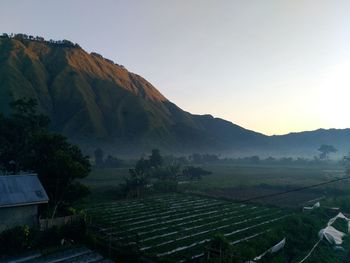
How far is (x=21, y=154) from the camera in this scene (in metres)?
34.4

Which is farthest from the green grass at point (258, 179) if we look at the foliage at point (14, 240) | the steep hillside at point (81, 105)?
the steep hillside at point (81, 105)

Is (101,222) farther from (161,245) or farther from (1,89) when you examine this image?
(1,89)

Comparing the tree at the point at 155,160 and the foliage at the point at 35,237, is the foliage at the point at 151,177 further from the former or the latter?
the foliage at the point at 35,237

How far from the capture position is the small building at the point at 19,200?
22141mm

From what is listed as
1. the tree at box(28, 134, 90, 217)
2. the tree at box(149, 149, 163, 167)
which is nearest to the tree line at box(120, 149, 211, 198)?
the tree at box(149, 149, 163, 167)

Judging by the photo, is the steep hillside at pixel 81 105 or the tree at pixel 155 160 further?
the steep hillside at pixel 81 105

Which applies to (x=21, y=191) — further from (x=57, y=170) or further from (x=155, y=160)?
(x=155, y=160)

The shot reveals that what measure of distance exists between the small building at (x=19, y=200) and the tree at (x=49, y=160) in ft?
5.98

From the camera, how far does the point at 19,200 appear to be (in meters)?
22.6

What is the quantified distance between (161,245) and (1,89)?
5430 inches

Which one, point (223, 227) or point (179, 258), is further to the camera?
point (223, 227)

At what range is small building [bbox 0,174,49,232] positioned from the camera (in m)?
22.1

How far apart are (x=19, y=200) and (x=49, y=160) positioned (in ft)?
17.6

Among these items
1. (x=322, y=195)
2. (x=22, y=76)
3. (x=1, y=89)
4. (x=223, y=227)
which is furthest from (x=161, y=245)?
(x=22, y=76)
